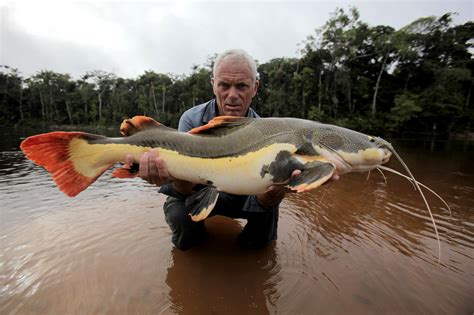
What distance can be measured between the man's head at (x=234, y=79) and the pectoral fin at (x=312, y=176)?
4.73 ft

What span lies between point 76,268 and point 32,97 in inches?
2485

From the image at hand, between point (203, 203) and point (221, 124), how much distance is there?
2.33 ft

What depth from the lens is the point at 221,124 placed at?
2314mm

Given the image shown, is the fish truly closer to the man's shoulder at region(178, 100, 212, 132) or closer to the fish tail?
the fish tail

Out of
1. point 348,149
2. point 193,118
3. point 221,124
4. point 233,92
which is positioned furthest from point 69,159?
point 348,149

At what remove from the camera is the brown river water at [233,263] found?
2.58 m

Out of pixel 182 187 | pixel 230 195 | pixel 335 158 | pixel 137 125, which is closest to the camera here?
pixel 335 158

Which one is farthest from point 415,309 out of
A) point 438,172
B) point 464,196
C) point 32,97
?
point 32,97

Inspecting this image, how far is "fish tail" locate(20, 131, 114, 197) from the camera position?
2209mm

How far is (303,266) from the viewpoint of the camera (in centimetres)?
321

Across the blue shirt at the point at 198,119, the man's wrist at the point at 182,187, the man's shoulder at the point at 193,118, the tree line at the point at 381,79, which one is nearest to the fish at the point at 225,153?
the man's wrist at the point at 182,187

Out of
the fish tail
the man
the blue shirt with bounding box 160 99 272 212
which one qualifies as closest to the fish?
the fish tail

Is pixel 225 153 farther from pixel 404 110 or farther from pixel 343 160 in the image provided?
pixel 404 110

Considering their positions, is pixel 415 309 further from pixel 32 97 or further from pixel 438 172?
pixel 32 97
